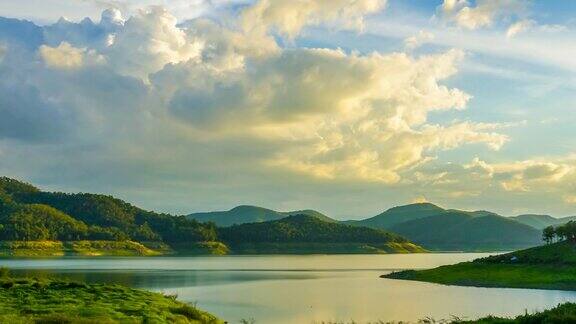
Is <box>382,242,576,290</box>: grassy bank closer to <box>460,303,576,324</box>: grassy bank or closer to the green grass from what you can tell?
the green grass

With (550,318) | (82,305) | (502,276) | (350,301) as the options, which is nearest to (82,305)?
(82,305)

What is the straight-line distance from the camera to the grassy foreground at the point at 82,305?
44.7m

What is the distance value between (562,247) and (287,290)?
6020 cm

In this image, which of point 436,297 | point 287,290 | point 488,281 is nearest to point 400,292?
point 436,297

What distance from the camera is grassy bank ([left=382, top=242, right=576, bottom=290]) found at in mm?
108875

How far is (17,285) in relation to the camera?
62.2 meters

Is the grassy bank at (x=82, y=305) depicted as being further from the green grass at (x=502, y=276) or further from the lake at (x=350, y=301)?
the green grass at (x=502, y=276)

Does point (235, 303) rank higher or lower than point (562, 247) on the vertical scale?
lower

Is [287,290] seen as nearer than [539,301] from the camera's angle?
No

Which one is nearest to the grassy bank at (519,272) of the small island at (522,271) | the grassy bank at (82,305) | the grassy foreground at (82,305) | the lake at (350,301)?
the small island at (522,271)

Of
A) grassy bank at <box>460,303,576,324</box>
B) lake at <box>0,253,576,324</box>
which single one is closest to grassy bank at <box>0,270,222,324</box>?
lake at <box>0,253,576,324</box>

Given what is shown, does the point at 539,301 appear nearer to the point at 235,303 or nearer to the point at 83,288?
the point at 235,303

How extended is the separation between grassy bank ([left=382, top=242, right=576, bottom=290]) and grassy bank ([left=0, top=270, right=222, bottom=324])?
7114cm

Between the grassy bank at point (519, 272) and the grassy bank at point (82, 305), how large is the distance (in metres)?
71.1
